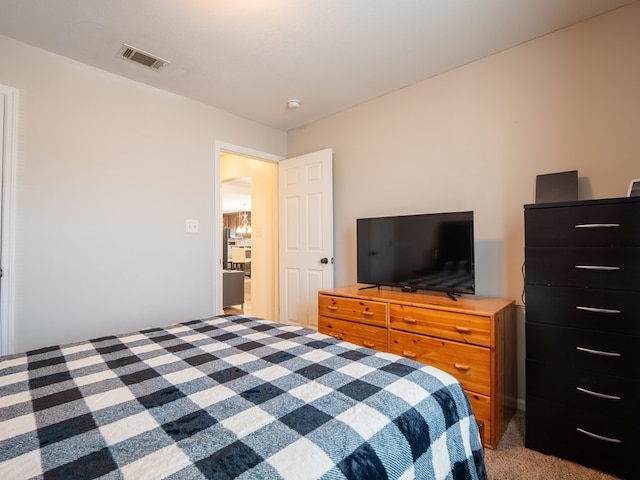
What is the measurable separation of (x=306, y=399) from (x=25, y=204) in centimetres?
247

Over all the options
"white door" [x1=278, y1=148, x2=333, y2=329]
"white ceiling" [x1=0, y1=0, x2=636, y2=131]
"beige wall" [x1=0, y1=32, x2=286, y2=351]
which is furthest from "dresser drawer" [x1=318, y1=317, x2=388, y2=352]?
"white ceiling" [x1=0, y1=0, x2=636, y2=131]

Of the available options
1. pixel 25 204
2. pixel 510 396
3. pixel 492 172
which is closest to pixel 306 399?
pixel 510 396

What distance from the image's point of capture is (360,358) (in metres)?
1.26

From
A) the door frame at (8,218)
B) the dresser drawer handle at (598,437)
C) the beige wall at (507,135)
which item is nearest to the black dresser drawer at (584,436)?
the dresser drawer handle at (598,437)

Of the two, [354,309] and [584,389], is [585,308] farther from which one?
[354,309]

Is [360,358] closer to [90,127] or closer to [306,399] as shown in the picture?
[306,399]

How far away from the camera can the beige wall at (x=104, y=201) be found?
87.3 inches

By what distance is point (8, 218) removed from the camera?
212 centimetres

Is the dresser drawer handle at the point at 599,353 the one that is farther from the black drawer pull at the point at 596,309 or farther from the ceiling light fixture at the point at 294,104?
the ceiling light fixture at the point at 294,104

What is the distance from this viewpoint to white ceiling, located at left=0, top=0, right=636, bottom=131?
187 cm

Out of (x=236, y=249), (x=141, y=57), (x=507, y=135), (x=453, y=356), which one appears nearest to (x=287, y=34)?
(x=141, y=57)

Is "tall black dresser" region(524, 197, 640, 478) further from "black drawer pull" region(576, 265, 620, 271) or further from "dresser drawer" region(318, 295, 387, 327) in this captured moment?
"dresser drawer" region(318, 295, 387, 327)

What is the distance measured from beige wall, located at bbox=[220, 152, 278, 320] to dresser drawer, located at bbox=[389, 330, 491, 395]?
2216mm

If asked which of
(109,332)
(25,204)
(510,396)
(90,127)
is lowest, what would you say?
(510,396)
